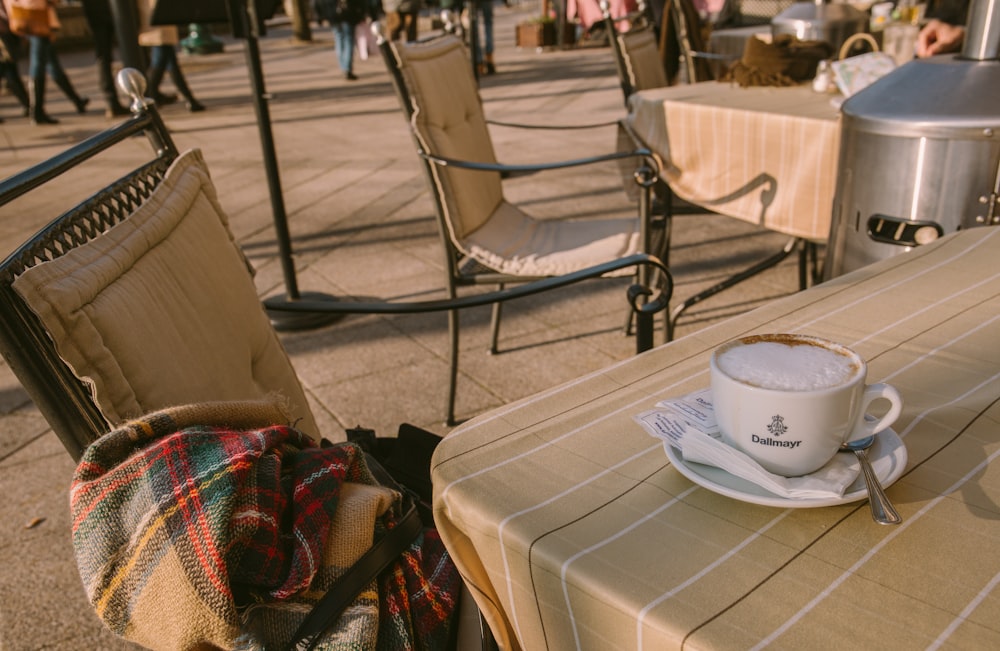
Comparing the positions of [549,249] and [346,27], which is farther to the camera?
[346,27]

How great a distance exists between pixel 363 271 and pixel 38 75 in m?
5.73

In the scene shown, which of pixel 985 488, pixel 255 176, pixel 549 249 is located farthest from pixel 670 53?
pixel 985 488

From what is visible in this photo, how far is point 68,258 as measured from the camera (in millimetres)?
999

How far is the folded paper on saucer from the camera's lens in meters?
0.72

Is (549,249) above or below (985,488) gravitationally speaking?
below

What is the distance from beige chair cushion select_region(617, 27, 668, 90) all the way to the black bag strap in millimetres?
2688

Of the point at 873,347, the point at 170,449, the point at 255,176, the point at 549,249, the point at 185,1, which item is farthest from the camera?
the point at 255,176

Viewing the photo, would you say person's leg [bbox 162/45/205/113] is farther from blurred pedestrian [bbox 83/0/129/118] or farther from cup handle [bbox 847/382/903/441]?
→ cup handle [bbox 847/382/903/441]

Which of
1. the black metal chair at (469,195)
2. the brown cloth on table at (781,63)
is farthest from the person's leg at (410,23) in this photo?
the black metal chair at (469,195)

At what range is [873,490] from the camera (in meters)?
Result: 0.71

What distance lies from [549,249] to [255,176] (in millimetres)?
3720

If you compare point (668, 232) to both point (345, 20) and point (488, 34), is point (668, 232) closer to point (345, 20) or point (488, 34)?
point (488, 34)

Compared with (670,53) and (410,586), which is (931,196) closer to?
(410,586)

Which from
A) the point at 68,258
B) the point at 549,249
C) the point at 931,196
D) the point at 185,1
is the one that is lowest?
the point at 549,249
